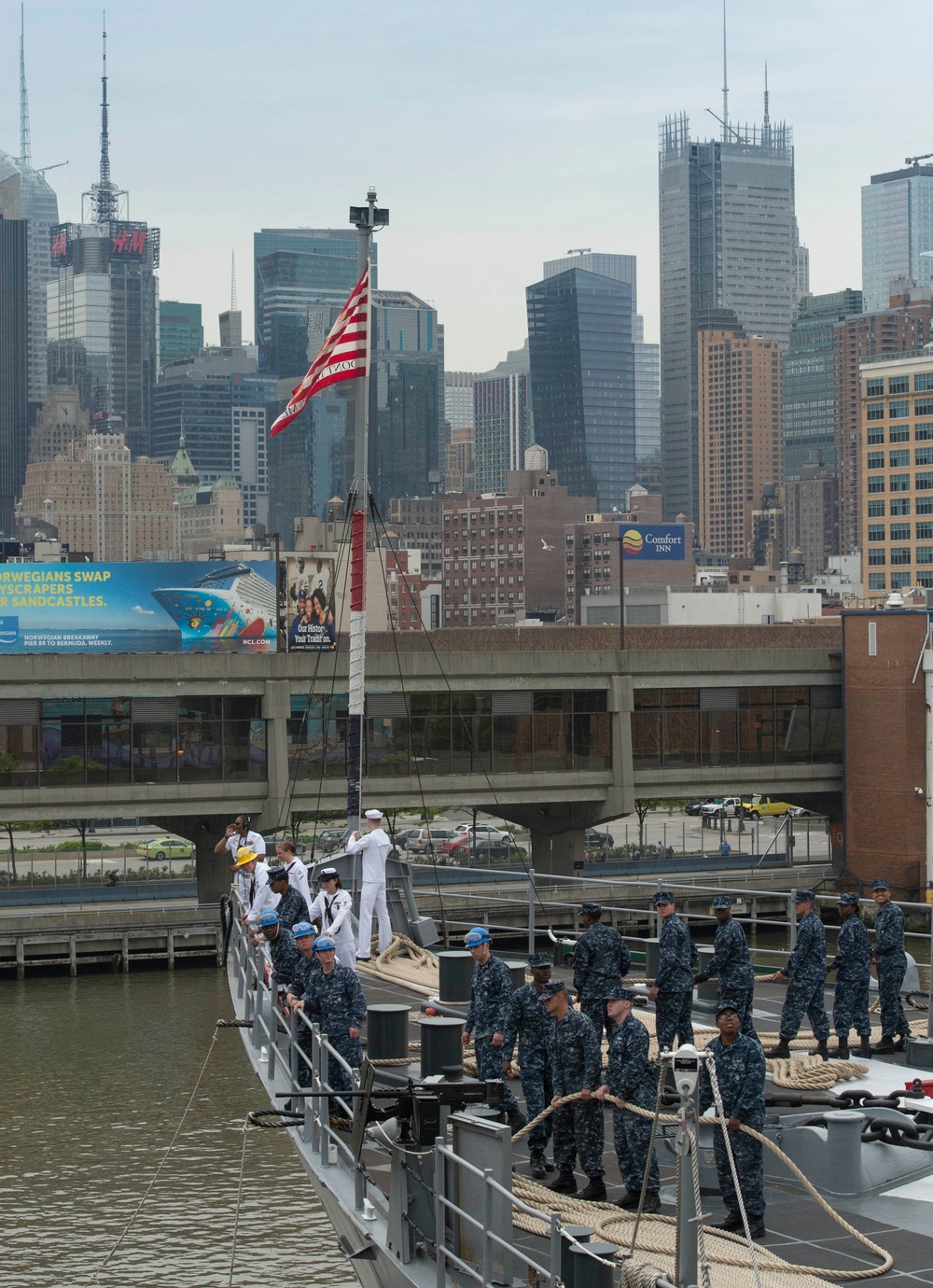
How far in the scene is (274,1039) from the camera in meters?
18.8

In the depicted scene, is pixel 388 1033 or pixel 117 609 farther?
pixel 117 609

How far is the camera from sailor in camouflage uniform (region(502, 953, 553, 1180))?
15.0 meters

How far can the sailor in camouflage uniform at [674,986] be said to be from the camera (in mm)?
17125

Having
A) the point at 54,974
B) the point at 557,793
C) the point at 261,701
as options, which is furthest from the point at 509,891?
the point at 54,974

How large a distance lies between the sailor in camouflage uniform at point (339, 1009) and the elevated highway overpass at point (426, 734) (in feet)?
103

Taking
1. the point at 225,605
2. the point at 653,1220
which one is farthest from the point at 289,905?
the point at 225,605

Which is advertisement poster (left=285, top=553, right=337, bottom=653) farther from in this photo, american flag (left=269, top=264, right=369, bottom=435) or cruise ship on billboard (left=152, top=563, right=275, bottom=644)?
american flag (left=269, top=264, right=369, bottom=435)

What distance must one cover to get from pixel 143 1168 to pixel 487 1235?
59.9 feet

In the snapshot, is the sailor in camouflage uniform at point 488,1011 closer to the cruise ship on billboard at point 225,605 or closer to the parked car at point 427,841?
the cruise ship on billboard at point 225,605

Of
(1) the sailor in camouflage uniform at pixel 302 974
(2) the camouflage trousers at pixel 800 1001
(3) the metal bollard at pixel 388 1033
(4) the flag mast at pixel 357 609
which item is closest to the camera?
(1) the sailor in camouflage uniform at pixel 302 974

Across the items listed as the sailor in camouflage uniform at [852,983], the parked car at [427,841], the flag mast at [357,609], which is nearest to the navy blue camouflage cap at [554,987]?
the sailor in camouflage uniform at [852,983]

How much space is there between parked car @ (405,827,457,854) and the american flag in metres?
33.5

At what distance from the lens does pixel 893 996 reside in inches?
766

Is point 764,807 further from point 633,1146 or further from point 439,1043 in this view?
point 633,1146
